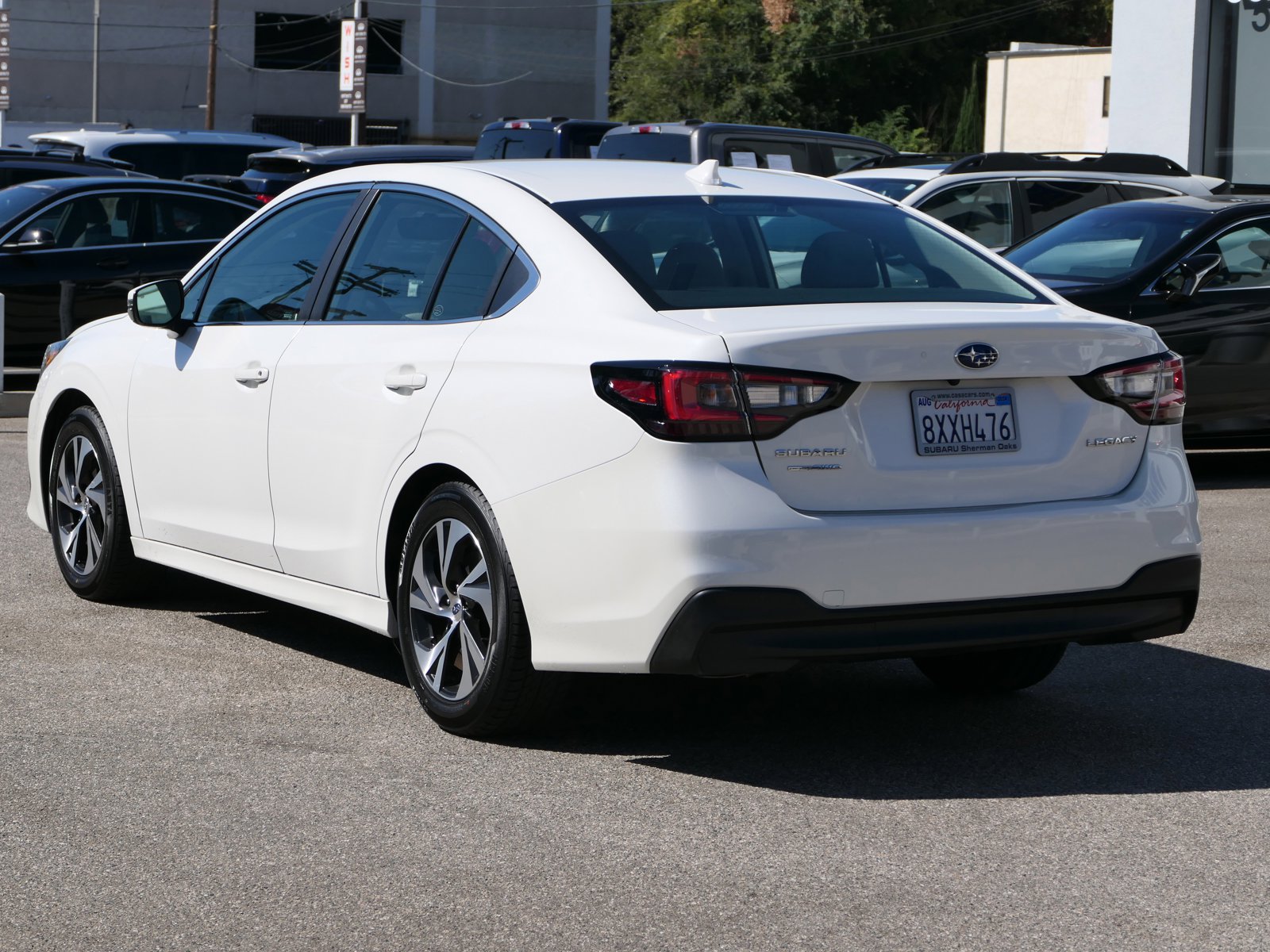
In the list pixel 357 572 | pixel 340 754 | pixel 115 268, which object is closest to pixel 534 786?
pixel 340 754

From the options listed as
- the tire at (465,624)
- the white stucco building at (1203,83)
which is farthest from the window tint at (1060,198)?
the tire at (465,624)

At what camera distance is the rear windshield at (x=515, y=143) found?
2077cm

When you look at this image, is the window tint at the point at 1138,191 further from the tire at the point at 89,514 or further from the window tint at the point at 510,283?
the window tint at the point at 510,283

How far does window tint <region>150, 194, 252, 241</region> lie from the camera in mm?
15359

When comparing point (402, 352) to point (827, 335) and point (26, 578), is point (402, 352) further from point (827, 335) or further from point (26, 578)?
point (26, 578)

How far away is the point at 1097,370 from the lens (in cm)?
505

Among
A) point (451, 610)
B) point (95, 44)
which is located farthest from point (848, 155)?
point (95, 44)

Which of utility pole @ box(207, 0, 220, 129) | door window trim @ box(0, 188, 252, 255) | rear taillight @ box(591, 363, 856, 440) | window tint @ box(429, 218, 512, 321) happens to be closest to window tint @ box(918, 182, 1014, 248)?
door window trim @ box(0, 188, 252, 255)

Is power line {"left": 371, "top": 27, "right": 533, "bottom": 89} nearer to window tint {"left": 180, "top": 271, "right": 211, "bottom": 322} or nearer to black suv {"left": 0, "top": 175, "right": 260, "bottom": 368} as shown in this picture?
black suv {"left": 0, "top": 175, "right": 260, "bottom": 368}

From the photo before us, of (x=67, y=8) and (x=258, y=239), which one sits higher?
(x=67, y=8)

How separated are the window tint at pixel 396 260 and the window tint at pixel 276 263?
191 mm

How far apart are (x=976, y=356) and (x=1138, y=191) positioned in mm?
10859

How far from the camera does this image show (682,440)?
4.63m

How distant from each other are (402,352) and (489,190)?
1.80 feet
